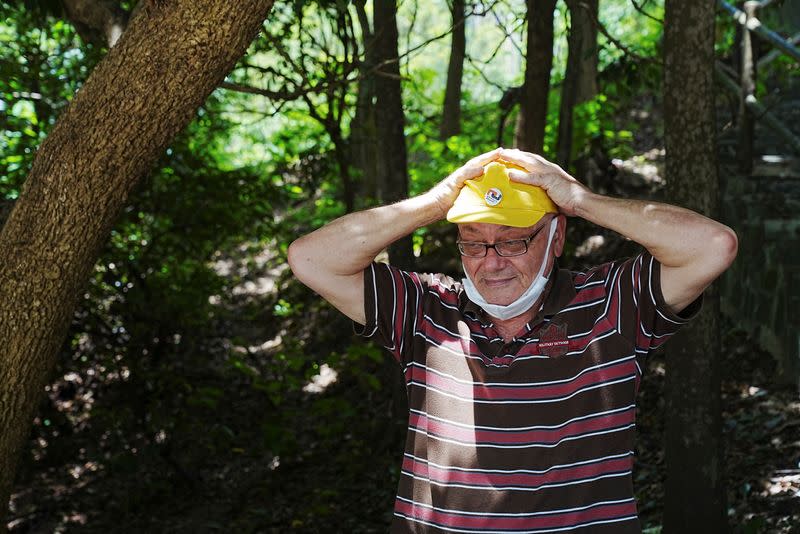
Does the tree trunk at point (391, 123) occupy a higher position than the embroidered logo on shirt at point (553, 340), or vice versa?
the tree trunk at point (391, 123)

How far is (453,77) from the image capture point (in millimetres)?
12102

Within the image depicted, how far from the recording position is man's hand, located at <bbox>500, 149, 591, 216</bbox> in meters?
2.99

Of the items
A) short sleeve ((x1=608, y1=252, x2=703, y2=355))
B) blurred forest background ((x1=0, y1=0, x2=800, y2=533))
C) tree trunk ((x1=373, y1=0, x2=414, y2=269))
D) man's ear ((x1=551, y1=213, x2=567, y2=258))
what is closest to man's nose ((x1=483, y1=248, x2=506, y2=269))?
man's ear ((x1=551, y1=213, x2=567, y2=258))

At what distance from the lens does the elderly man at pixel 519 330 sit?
2.78m

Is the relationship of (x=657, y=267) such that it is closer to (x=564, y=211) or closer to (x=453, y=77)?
(x=564, y=211)

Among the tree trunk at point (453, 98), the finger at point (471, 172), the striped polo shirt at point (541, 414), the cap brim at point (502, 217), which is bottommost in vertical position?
the striped polo shirt at point (541, 414)

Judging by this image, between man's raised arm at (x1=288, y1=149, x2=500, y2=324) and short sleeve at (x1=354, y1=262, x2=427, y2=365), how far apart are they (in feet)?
0.14

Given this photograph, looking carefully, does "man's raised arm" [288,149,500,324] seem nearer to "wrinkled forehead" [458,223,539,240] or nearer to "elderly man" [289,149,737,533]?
"elderly man" [289,149,737,533]

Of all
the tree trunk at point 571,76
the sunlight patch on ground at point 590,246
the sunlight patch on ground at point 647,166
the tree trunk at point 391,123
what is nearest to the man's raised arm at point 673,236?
the tree trunk at point 571,76

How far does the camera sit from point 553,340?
9.55 feet

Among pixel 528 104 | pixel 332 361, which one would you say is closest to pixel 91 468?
pixel 332 361

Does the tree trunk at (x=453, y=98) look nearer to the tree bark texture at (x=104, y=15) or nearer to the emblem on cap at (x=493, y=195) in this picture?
the tree bark texture at (x=104, y=15)

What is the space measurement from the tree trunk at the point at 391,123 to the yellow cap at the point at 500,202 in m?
3.82

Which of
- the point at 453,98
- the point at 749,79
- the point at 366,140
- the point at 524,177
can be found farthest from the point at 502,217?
the point at 453,98
